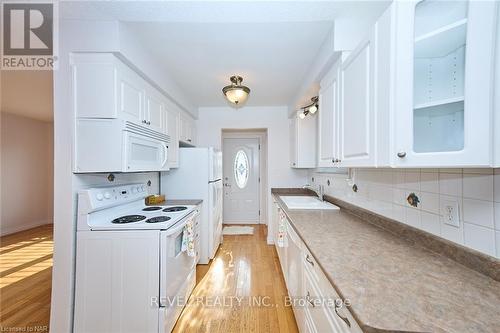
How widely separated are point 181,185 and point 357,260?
8.33 ft

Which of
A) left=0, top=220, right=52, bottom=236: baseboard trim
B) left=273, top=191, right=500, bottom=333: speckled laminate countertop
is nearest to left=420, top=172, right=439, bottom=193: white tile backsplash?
left=273, top=191, right=500, bottom=333: speckled laminate countertop

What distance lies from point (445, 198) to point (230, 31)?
181 centimetres

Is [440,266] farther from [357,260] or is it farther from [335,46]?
[335,46]

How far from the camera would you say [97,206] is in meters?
1.64

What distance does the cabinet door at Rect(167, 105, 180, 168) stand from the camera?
2598 millimetres

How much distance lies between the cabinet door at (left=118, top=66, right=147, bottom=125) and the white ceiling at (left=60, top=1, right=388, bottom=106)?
34cm

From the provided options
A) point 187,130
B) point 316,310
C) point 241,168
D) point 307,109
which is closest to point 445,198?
point 316,310

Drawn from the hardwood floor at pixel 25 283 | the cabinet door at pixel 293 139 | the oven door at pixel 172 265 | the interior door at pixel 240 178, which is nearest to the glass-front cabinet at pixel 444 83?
the oven door at pixel 172 265

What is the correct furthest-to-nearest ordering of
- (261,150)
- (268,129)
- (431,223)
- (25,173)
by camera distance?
1. (261,150)
2. (25,173)
3. (268,129)
4. (431,223)

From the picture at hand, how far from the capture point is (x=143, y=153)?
1.91 metres

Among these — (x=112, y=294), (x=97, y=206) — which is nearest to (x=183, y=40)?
(x=97, y=206)

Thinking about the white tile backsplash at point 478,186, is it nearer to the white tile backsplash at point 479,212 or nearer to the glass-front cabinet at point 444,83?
the white tile backsplash at point 479,212

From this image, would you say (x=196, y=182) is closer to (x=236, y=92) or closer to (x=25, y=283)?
(x=236, y=92)

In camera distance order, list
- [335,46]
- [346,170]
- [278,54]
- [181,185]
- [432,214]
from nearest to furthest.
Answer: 1. [432,214]
2. [335,46]
3. [278,54]
4. [346,170]
5. [181,185]
